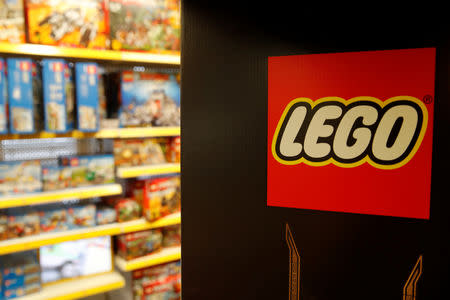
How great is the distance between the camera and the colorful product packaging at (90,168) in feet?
8.07

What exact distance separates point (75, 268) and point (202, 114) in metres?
2.14

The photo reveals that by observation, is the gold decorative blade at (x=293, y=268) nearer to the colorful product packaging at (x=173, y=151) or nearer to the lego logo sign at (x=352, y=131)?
the lego logo sign at (x=352, y=131)

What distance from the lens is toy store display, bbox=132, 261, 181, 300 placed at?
283 centimetres

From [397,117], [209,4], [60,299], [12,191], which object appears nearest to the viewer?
[397,117]

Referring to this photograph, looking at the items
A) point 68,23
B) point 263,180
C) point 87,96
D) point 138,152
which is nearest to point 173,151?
point 138,152

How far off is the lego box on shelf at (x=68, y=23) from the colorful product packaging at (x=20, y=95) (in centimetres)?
17

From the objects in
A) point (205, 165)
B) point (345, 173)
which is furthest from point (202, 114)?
point (345, 173)

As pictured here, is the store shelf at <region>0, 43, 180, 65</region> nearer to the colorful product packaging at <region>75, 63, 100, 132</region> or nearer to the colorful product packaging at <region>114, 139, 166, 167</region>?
the colorful product packaging at <region>75, 63, 100, 132</region>

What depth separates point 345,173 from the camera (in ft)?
2.55

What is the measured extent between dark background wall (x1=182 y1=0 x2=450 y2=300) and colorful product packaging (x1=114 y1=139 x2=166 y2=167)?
1841 millimetres

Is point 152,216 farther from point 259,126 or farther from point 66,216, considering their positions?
point 259,126

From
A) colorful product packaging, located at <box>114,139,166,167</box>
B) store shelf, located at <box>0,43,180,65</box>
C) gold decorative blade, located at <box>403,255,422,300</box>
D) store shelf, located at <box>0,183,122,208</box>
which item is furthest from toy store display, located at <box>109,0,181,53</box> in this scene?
gold decorative blade, located at <box>403,255,422,300</box>

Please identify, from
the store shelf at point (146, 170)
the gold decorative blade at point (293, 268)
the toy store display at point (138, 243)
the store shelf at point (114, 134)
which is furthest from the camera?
the toy store display at point (138, 243)

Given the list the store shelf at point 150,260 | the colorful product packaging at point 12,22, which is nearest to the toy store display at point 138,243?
the store shelf at point 150,260
